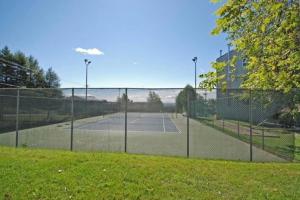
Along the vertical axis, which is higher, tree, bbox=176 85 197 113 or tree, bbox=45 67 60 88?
tree, bbox=45 67 60 88

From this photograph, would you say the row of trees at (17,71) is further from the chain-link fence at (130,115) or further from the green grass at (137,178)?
the green grass at (137,178)

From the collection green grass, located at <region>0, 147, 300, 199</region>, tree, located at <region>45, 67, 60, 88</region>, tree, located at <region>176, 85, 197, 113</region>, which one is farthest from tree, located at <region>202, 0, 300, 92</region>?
tree, located at <region>45, 67, 60, 88</region>

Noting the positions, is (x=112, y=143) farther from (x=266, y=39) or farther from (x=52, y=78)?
(x=52, y=78)

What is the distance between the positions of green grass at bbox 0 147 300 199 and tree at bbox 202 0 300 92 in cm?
242

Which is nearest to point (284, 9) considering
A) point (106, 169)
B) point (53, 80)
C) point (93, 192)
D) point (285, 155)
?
point (93, 192)

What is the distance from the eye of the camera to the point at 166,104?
9.21 meters

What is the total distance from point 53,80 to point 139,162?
63.3m

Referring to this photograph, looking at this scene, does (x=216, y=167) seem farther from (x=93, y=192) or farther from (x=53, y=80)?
(x=53, y=80)

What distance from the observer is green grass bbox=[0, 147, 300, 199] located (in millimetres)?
4625

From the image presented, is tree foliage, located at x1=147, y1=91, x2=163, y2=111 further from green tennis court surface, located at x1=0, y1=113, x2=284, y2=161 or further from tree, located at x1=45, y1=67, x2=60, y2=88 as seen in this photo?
tree, located at x1=45, y1=67, x2=60, y2=88

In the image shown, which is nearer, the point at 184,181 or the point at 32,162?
the point at 184,181

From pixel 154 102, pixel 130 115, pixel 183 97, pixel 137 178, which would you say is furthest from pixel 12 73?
pixel 137 178

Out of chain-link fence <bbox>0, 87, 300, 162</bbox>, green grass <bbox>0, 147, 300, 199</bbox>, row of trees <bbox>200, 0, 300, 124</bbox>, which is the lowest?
green grass <bbox>0, 147, 300, 199</bbox>

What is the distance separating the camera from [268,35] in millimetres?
3475
